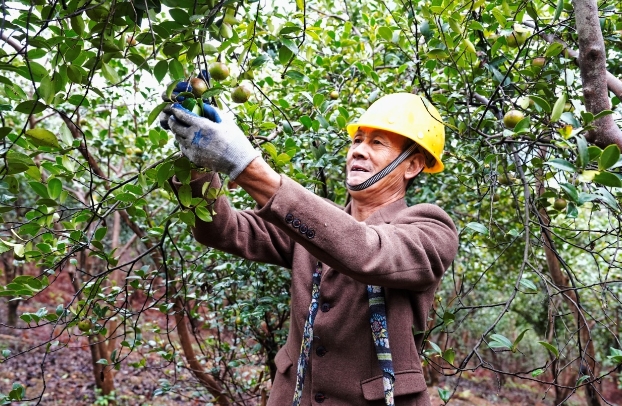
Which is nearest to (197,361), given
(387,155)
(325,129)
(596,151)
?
(325,129)

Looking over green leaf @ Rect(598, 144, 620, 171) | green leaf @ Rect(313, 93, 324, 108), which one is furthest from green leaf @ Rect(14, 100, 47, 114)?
green leaf @ Rect(598, 144, 620, 171)

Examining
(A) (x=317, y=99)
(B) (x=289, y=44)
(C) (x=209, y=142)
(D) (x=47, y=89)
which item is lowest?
(C) (x=209, y=142)

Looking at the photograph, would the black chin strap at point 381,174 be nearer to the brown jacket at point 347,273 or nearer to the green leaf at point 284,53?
the brown jacket at point 347,273

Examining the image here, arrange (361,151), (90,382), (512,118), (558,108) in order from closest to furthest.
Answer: (558,108), (512,118), (361,151), (90,382)

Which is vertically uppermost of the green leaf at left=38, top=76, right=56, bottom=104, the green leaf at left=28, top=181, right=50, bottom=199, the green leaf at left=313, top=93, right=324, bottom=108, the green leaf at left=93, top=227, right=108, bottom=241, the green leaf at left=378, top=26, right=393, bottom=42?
the green leaf at left=378, top=26, right=393, bottom=42

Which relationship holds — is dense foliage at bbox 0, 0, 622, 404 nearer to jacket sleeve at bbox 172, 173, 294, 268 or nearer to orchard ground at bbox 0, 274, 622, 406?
A: jacket sleeve at bbox 172, 173, 294, 268

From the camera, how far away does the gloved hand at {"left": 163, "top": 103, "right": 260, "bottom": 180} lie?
1.08 metres

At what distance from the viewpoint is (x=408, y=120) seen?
1620 mm

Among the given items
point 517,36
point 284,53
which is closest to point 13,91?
point 284,53

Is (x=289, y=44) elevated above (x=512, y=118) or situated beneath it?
elevated above

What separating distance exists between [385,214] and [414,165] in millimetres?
214

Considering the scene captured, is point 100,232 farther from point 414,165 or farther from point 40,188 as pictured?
point 414,165

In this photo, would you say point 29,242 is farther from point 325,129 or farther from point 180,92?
point 325,129

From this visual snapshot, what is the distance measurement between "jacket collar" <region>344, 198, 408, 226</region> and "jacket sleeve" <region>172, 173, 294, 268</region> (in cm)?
28
